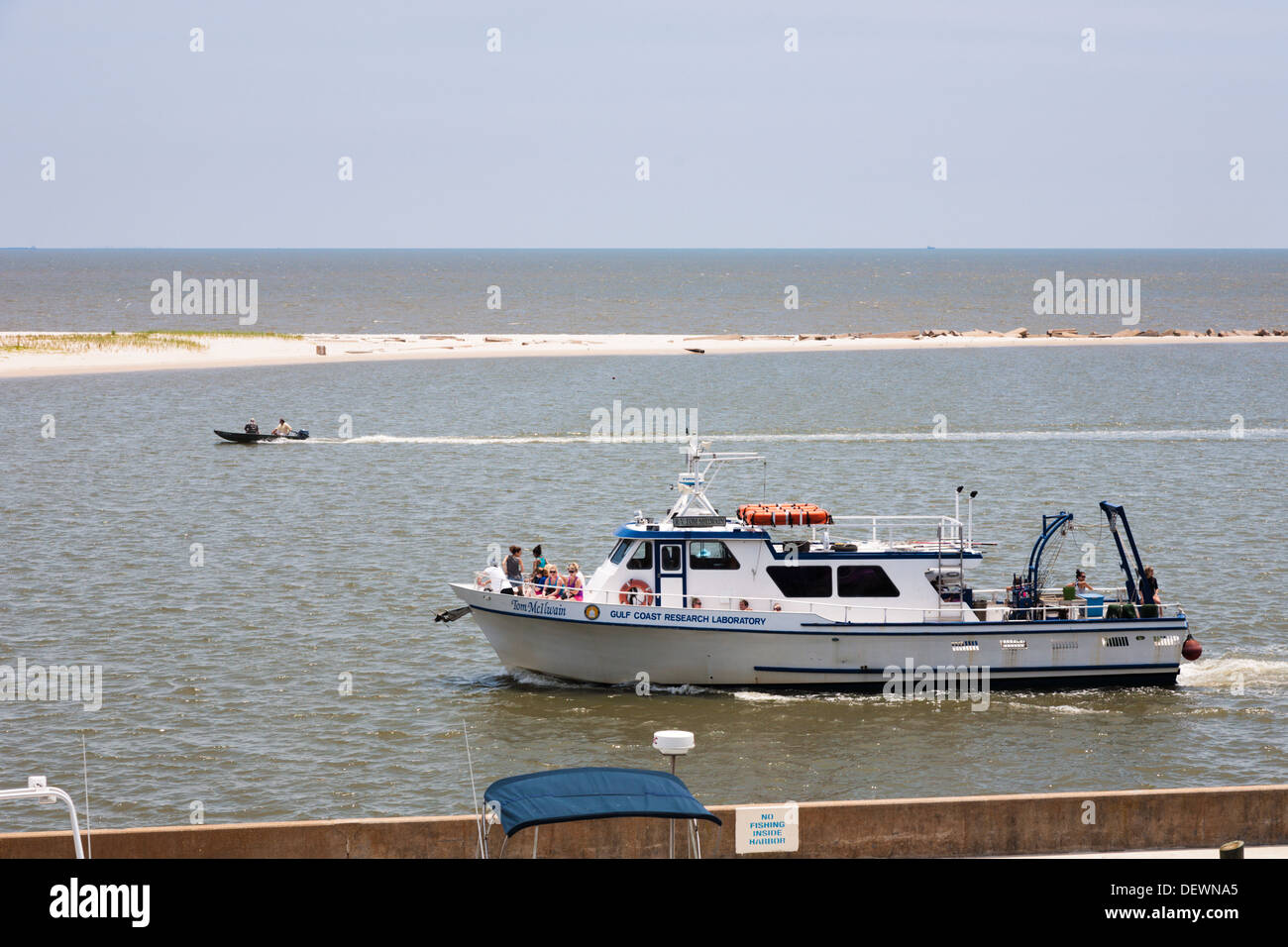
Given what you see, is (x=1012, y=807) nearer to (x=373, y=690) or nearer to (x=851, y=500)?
(x=373, y=690)

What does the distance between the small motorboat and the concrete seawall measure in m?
47.3

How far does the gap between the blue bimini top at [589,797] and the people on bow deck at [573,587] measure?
538 inches

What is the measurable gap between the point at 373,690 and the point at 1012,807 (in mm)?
15169

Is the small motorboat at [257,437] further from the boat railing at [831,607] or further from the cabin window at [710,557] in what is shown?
the cabin window at [710,557]

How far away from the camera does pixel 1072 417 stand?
71250mm

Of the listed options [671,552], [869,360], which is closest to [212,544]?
[671,552]

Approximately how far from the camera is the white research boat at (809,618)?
26.7m

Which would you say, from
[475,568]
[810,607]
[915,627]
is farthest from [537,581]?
[475,568]

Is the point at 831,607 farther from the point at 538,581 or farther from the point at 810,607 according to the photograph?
the point at 538,581

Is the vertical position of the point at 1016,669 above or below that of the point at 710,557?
below

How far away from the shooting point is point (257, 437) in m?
61.8

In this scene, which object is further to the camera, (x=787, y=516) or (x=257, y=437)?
(x=257, y=437)

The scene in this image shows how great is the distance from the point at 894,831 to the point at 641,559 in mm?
11550
